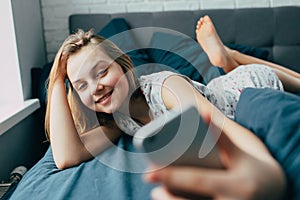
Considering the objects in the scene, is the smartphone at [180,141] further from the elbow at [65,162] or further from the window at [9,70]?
the window at [9,70]

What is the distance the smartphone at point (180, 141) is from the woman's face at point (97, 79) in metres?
0.83

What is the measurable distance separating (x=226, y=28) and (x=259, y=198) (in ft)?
6.76

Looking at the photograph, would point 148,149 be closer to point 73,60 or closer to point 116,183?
point 116,183

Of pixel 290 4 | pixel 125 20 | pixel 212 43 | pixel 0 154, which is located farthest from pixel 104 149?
pixel 290 4

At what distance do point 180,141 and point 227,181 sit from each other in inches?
3.8

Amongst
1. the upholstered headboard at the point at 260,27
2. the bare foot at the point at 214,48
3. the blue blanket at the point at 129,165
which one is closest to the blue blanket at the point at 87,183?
the blue blanket at the point at 129,165

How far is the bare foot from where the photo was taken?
196cm

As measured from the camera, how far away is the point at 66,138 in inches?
52.5

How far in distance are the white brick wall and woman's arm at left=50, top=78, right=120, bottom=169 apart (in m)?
1.23

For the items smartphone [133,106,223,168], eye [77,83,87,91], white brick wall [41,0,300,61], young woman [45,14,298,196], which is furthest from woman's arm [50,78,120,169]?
white brick wall [41,0,300,61]

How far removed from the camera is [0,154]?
183cm

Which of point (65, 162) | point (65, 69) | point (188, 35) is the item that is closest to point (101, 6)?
point (188, 35)

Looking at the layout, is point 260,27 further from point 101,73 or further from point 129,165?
point 129,165

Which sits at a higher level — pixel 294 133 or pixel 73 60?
pixel 73 60
